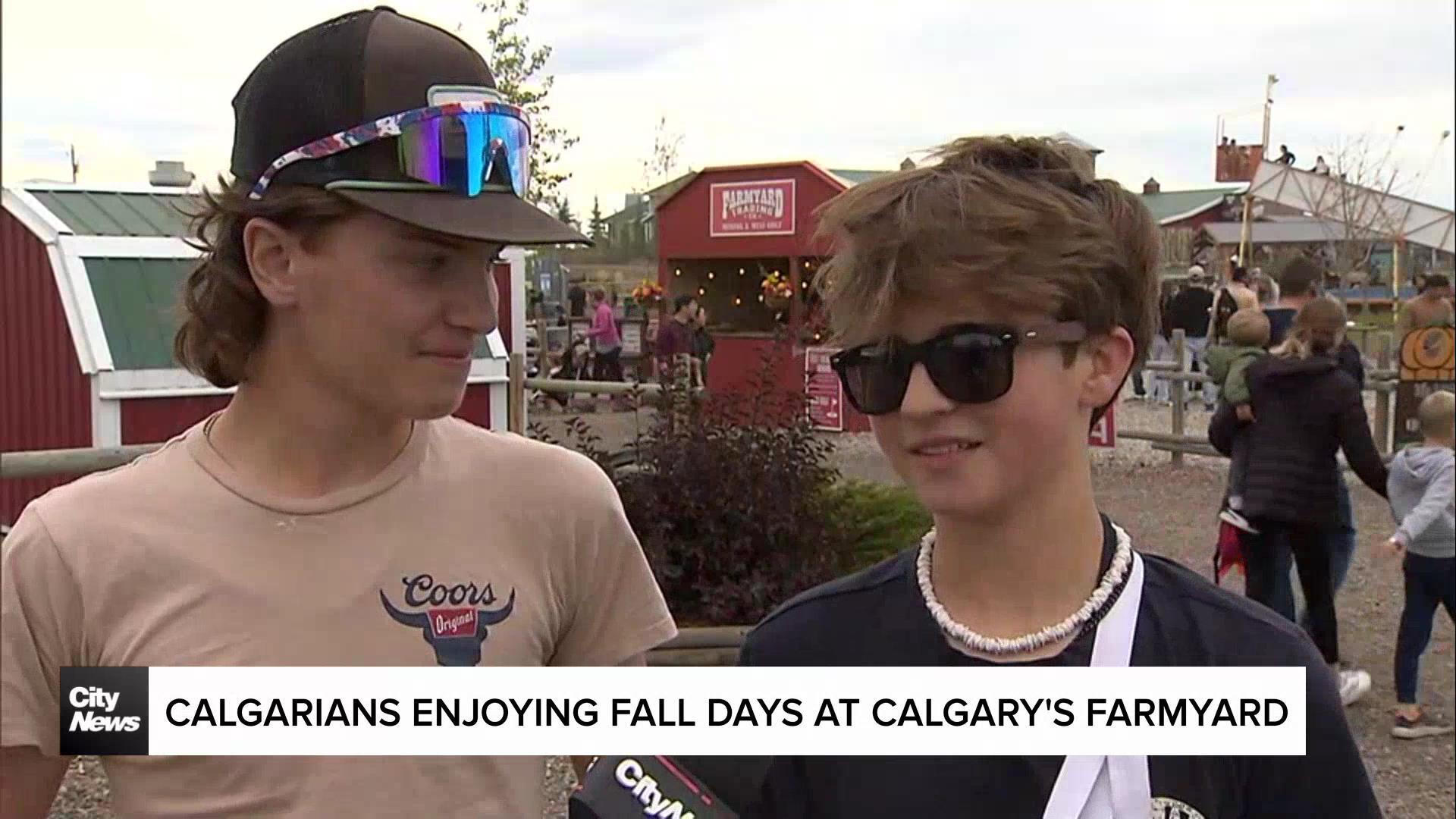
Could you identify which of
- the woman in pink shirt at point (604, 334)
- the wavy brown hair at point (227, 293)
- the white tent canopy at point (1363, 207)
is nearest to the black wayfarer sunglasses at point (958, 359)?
Answer: the wavy brown hair at point (227, 293)

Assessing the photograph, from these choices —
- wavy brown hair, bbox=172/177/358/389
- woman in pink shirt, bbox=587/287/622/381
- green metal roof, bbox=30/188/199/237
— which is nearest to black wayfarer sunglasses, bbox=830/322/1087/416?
wavy brown hair, bbox=172/177/358/389

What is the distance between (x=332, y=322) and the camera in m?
1.24

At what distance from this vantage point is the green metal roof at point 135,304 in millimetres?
5379

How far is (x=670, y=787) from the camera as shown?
1.13 m

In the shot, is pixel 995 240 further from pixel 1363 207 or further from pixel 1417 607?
pixel 1363 207

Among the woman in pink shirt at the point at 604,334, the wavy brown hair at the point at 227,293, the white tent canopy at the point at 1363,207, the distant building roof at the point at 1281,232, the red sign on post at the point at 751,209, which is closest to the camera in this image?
the wavy brown hair at the point at 227,293

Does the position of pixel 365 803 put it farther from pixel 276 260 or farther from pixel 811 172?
pixel 811 172

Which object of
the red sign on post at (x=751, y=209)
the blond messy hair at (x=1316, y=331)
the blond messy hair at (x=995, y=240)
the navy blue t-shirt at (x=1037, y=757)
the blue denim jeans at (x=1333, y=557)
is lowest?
the blue denim jeans at (x=1333, y=557)

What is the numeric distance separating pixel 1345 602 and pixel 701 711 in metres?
4.94

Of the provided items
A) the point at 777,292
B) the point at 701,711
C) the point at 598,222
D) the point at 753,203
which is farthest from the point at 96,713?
the point at 753,203

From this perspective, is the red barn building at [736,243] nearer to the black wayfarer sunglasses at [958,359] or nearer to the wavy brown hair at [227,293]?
the wavy brown hair at [227,293]

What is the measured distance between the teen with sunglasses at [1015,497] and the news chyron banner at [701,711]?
0.02m

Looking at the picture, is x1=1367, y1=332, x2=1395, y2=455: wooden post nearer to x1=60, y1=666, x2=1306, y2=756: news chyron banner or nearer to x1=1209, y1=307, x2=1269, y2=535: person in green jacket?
x1=1209, y1=307, x2=1269, y2=535: person in green jacket

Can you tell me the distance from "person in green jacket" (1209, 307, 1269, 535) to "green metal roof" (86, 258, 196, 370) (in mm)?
3961
